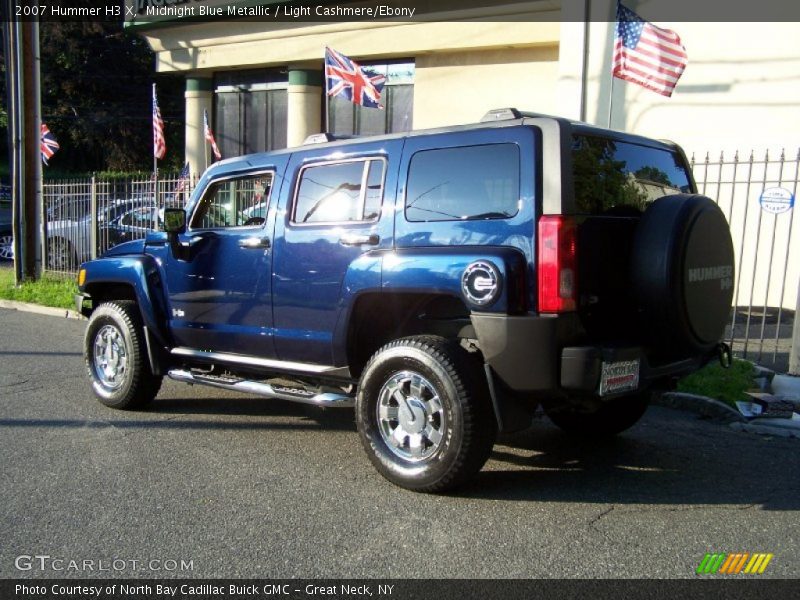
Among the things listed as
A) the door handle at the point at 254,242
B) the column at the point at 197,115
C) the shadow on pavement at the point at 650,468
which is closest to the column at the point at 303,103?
the column at the point at 197,115

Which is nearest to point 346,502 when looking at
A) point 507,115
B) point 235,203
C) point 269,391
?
point 269,391

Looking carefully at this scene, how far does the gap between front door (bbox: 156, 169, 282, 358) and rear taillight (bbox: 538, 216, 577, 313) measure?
6.85ft

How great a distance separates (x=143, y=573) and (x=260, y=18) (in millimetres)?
16458

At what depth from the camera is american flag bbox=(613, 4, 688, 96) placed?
31.4 feet

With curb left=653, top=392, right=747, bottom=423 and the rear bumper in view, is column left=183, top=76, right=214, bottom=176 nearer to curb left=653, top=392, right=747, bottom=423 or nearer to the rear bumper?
curb left=653, top=392, right=747, bottom=423

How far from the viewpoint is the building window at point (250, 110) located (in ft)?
62.9

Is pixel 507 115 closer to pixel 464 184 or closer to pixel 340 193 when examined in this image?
pixel 464 184

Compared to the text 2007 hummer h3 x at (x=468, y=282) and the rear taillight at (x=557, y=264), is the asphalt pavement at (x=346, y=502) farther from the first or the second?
the rear taillight at (x=557, y=264)

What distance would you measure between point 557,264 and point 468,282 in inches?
19.0

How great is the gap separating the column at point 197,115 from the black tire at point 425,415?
55.4 feet

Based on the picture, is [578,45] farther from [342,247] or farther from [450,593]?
[450,593]

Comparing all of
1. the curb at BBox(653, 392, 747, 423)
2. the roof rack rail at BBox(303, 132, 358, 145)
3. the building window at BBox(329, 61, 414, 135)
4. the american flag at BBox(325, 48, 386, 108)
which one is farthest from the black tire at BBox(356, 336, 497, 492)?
the building window at BBox(329, 61, 414, 135)

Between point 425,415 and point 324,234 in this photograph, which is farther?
point 324,234

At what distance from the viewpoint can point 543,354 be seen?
13.3ft
